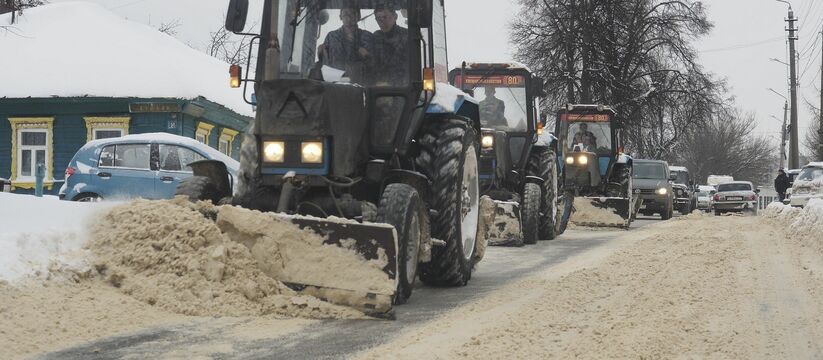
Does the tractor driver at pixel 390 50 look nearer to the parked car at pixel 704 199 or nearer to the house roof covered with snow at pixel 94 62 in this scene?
the house roof covered with snow at pixel 94 62

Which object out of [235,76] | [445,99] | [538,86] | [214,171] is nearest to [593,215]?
[538,86]

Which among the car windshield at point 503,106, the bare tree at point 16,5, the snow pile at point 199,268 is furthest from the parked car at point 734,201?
the snow pile at point 199,268

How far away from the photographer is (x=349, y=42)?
27.9ft

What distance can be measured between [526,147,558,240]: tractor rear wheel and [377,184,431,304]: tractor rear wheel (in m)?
9.10

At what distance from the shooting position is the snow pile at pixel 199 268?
673 centimetres

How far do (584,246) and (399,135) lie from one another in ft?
25.8

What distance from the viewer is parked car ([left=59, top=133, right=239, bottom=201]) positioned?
1691 centimetres

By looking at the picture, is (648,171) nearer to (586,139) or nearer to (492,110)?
(586,139)

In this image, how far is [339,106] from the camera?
7645 millimetres

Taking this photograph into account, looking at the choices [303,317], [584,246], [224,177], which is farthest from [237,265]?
[584,246]

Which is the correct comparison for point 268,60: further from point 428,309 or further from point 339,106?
point 428,309

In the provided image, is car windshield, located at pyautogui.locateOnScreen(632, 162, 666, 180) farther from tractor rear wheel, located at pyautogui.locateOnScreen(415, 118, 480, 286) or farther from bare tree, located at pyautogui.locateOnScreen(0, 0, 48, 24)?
tractor rear wheel, located at pyautogui.locateOnScreen(415, 118, 480, 286)

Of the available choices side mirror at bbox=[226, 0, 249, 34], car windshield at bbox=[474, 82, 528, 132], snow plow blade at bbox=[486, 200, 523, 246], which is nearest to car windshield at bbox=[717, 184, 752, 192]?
car windshield at bbox=[474, 82, 528, 132]

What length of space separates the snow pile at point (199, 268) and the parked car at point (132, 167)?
32.5ft
